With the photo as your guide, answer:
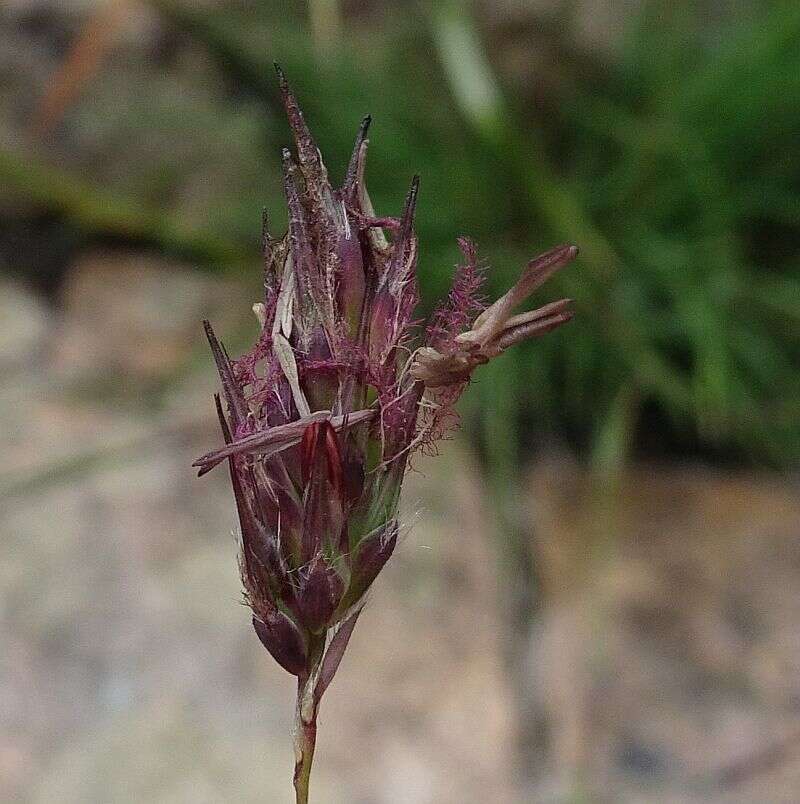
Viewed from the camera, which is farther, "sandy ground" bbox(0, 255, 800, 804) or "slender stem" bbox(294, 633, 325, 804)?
"sandy ground" bbox(0, 255, 800, 804)

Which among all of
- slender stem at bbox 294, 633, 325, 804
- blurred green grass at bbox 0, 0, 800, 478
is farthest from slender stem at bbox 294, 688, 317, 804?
blurred green grass at bbox 0, 0, 800, 478

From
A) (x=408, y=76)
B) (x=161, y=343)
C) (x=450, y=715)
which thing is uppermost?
(x=408, y=76)

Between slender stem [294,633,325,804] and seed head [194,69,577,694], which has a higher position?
seed head [194,69,577,694]

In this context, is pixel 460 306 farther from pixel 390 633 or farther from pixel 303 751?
pixel 390 633

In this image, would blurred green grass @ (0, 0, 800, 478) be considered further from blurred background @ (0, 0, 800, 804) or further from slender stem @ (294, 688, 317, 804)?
slender stem @ (294, 688, 317, 804)

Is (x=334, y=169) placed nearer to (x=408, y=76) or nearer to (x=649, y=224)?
(x=408, y=76)

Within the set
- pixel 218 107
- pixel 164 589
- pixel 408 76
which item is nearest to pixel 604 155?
pixel 408 76
